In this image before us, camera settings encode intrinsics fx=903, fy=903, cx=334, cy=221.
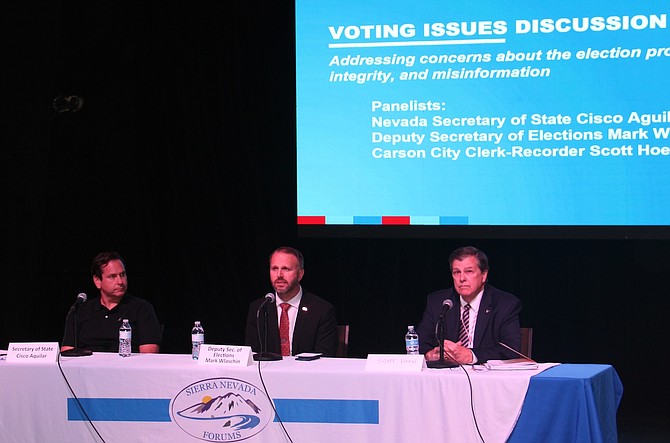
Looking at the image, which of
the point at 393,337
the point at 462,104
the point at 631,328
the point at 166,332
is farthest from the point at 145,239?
the point at 631,328

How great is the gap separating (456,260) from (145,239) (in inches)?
110

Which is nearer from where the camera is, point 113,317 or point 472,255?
point 472,255

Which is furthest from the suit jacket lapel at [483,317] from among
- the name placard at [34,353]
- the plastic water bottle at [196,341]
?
the name placard at [34,353]

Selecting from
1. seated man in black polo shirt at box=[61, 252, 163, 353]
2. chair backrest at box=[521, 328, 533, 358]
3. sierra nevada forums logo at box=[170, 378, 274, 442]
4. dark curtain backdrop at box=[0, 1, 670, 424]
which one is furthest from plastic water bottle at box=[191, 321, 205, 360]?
dark curtain backdrop at box=[0, 1, 670, 424]

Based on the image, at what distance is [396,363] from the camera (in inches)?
142

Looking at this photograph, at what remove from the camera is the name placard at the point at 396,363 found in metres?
3.57

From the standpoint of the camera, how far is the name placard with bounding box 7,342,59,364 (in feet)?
12.8

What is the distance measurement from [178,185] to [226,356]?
2762 mm

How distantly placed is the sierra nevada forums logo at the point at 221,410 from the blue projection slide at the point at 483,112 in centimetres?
209

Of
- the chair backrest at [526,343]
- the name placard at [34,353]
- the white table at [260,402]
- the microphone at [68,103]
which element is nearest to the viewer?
the white table at [260,402]

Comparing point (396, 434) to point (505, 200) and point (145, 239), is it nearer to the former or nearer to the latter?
point (505, 200)

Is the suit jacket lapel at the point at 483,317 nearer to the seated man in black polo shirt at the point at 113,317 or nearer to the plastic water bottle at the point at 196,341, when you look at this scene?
the plastic water bottle at the point at 196,341

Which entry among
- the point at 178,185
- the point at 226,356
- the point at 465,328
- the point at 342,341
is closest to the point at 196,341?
the point at 226,356

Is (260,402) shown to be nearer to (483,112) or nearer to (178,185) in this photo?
(483,112)
